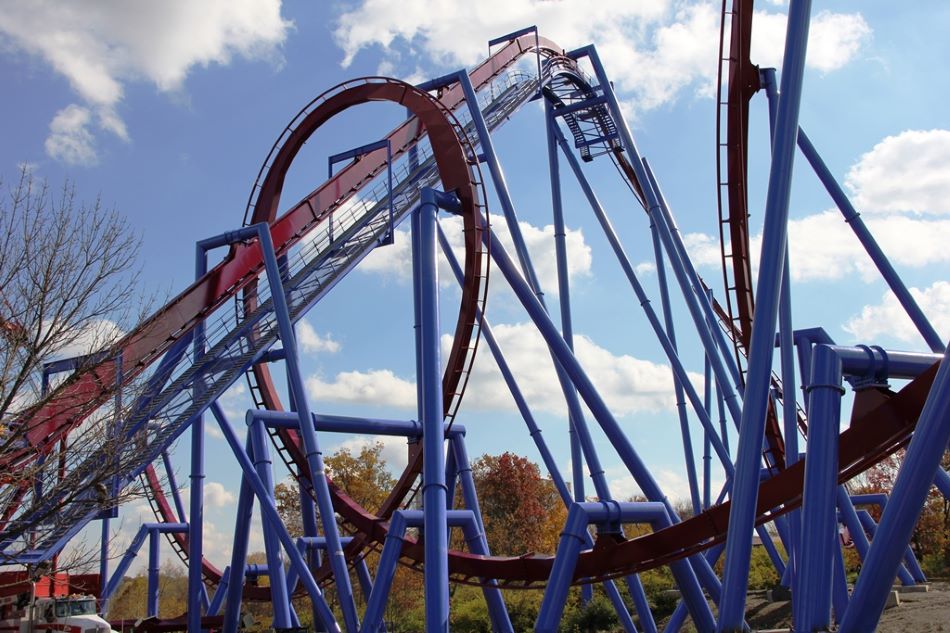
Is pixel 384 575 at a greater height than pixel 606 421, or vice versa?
pixel 606 421

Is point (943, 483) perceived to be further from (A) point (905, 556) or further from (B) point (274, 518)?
(B) point (274, 518)

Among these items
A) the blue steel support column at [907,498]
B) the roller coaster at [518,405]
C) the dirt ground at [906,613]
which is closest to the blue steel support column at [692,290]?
the roller coaster at [518,405]

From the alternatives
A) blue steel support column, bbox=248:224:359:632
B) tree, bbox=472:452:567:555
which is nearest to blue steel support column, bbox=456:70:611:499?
blue steel support column, bbox=248:224:359:632

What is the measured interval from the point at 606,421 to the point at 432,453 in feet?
6.24

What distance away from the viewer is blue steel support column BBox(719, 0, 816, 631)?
635cm

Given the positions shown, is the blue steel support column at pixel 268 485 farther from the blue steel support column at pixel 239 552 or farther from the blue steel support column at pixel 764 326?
the blue steel support column at pixel 764 326

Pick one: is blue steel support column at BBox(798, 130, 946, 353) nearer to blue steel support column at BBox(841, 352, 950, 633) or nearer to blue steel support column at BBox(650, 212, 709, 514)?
blue steel support column at BBox(650, 212, 709, 514)

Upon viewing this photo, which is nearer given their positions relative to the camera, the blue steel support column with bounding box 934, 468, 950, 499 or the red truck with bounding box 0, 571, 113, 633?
the blue steel support column with bounding box 934, 468, 950, 499

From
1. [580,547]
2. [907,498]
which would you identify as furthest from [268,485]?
[907,498]

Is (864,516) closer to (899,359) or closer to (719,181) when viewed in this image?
(719,181)

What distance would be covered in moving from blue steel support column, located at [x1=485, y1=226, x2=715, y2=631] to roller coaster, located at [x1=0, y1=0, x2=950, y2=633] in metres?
0.02

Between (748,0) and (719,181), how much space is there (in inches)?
82.2

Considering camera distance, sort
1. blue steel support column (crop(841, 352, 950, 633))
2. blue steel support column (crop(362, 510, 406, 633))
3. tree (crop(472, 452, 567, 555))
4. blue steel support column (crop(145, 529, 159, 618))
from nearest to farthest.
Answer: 1. blue steel support column (crop(841, 352, 950, 633))
2. blue steel support column (crop(362, 510, 406, 633))
3. blue steel support column (crop(145, 529, 159, 618))
4. tree (crop(472, 452, 567, 555))

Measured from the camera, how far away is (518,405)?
13109mm
